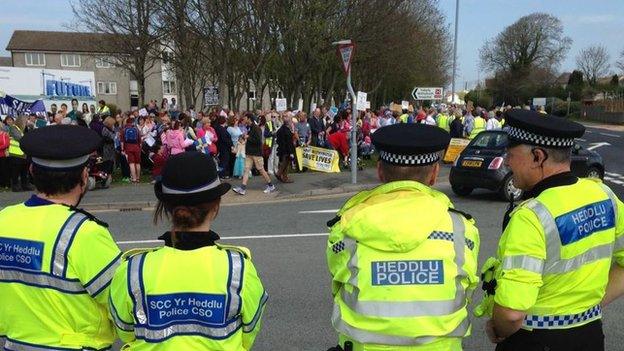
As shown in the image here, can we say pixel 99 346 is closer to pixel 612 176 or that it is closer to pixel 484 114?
pixel 612 176

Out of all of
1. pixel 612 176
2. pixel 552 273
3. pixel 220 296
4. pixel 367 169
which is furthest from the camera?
pixel 367 169

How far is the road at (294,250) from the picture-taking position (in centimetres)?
497

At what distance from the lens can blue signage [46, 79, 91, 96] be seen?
2681 centimetres

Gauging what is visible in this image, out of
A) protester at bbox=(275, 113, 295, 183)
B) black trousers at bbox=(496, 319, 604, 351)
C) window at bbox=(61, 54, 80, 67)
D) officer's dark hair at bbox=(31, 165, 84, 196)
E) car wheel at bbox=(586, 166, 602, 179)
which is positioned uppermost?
window at bbox=(61, 54, 80, 67)

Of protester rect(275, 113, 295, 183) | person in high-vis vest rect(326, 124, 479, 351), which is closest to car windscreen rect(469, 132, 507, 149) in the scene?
protester rect(275, 113, 295, 183)

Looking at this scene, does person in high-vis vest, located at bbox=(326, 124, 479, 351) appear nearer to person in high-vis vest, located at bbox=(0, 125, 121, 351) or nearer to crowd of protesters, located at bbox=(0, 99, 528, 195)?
person in high-vis vest, located at bbox=(0, 125, 121, 351)

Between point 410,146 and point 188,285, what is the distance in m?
1.03

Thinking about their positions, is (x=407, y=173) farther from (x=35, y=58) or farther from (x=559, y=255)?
(x=35, y=58)

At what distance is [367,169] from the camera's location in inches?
711

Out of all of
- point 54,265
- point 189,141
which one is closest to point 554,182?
point 54,265

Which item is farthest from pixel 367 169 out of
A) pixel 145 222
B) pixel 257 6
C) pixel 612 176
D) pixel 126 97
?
pixel 126 97

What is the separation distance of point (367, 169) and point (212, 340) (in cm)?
1609

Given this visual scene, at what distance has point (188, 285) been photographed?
2.10m

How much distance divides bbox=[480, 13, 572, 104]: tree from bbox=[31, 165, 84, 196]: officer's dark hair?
7591 centimetres
